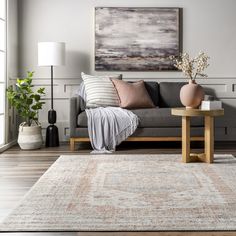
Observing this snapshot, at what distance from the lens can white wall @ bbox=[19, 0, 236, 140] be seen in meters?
5.26

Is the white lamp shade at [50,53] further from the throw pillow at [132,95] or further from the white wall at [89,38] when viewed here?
the throw pillow at [132,95]

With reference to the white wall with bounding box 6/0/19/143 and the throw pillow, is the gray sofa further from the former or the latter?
the white wall with bounding box 6/0/19/143

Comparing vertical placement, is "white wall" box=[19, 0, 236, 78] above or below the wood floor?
above

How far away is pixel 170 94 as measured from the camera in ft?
16.9

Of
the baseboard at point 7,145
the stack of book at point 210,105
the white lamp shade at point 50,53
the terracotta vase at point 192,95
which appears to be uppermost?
the white lamp shade at point 50,53

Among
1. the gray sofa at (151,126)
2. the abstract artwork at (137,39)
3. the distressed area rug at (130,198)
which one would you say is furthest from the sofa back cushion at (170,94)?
the distressed area rug at (130,198)

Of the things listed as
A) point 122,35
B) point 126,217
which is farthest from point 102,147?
point 126,217

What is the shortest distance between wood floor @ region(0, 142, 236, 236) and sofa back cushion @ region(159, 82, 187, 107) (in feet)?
1.56

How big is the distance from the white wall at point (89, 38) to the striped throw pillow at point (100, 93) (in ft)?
1.44

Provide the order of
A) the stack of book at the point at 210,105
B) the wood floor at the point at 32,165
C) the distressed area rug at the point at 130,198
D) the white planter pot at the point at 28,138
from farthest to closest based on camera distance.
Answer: the white planter pot at the point at 28,138
the stack of book at the point at 210,105
the wood floor at the point at 32,165
the distressed area rug at the point at 130,198

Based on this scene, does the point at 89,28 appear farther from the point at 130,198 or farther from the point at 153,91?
the point at 130,198

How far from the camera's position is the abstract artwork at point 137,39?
17.2 feet

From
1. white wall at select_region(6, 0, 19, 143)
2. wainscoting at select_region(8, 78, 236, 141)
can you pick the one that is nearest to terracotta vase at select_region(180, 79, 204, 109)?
wainscoting at select_region(8, 78, 236, 141)

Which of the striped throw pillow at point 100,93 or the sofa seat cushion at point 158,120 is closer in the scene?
the sofa seat cushion at point 158,120
